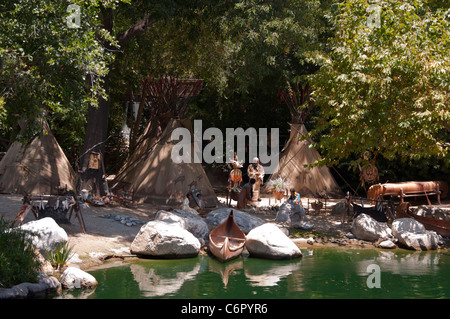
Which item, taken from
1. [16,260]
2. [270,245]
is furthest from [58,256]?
[270,245]

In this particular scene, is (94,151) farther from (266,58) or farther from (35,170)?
(266,58)

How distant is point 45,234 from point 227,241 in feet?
12.6

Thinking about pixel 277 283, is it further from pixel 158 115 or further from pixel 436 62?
pixel 158 115

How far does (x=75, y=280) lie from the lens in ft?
30.9

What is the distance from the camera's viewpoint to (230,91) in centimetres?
2328

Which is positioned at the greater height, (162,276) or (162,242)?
(162,242)

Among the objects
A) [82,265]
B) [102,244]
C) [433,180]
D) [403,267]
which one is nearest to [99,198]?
[102,244]

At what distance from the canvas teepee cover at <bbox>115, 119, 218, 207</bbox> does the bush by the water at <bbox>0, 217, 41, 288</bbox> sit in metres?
7.69

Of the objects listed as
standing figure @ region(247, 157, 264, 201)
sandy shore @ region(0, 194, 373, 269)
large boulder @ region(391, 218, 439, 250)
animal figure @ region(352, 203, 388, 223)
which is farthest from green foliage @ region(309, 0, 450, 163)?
standing figure @ region(247, 157, 264, 201)

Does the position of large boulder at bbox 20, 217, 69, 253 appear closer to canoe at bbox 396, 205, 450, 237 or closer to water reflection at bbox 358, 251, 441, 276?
water reflection at bbox 358, 251, 441, 276

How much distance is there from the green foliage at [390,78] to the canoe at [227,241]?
11.3 feet
